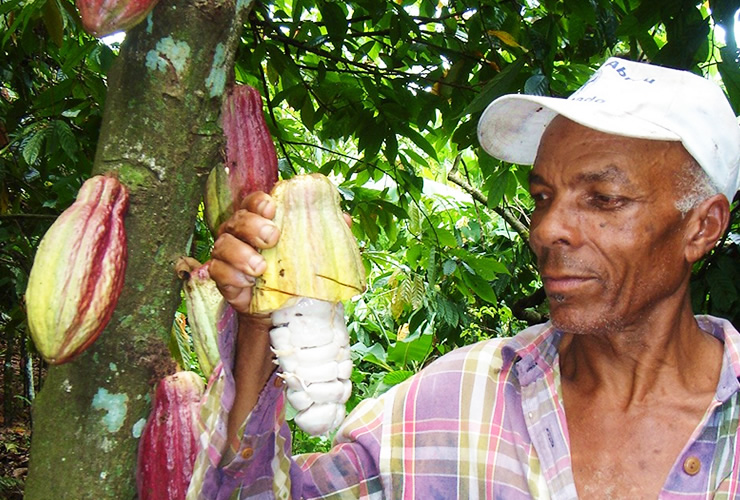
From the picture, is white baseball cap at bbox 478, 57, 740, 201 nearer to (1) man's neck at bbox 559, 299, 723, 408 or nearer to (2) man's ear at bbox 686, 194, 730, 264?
(2) man's ear at bbox 686, 194, 730, 264

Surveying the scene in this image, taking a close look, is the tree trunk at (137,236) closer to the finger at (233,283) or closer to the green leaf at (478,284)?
the finger at (233,283)

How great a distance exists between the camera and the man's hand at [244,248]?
822mm

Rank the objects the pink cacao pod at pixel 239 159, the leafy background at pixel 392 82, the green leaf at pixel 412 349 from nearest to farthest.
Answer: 1. the pink cacao pod at pixel 239 159
2. the leafy background at pixel 392 82
3. the green leaf at pixel 412 349

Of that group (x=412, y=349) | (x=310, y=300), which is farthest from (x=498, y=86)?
(x=412, y=349)

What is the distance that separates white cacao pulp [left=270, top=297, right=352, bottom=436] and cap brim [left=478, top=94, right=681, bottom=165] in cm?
50

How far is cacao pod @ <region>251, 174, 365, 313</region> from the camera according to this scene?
83 cm

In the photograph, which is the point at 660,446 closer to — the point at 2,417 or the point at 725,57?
the point at 725,57

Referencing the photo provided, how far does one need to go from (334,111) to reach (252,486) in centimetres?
119

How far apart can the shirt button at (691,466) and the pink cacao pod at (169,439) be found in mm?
714

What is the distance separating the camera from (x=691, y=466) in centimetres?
110

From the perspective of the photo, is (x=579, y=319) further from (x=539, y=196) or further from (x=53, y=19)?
(x=53, y=19)

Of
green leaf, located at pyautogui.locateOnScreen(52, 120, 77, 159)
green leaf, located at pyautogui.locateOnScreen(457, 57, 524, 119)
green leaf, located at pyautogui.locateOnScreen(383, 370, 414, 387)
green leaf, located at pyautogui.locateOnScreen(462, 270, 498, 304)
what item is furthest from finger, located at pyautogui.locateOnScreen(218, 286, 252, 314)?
green leaf, located at pyautogui.locateOnScreen(383, 370, 414, 387)

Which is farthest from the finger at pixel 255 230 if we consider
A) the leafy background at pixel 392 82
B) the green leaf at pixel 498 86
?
the green leaf at pixel 498 86

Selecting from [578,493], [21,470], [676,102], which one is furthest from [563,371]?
[21,470]
